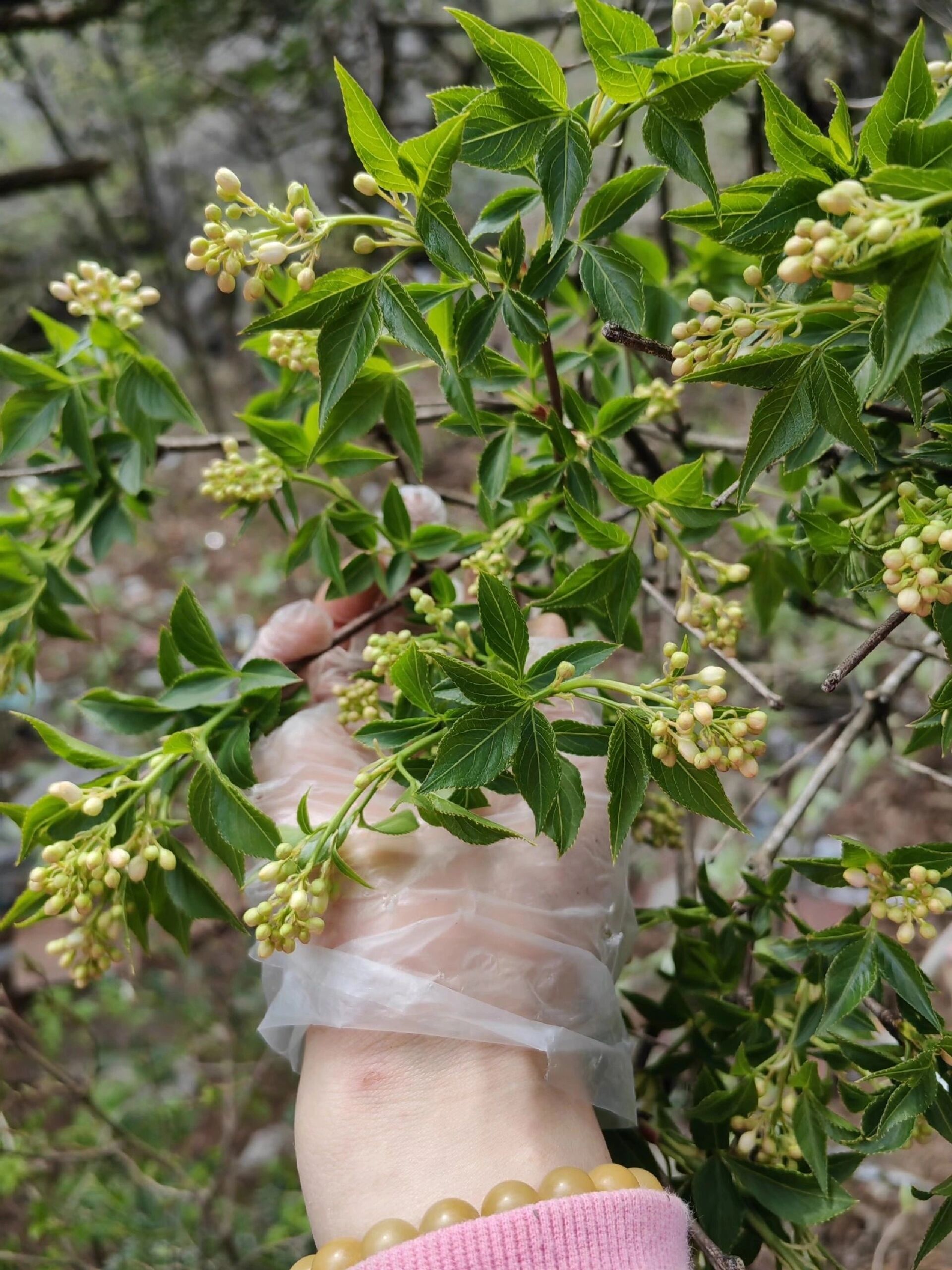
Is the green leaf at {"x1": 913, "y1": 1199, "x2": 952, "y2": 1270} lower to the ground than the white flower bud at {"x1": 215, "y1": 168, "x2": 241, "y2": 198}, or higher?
lower

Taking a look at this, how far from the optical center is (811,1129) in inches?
28.0

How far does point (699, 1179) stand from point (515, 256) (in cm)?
74

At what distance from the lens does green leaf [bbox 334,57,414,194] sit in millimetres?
512

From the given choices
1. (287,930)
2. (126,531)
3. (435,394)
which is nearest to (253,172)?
(435,394)

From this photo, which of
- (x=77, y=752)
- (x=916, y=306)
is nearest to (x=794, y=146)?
(x=916, y=306)

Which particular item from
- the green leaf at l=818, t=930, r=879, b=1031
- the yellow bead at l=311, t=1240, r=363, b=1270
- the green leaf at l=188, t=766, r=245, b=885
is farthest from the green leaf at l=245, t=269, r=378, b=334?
the yellow bead at l=311, t=1240, r=363, b=1270

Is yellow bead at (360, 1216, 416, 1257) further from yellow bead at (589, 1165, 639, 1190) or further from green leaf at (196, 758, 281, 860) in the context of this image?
green leaf at (196, 758, 281, 860)

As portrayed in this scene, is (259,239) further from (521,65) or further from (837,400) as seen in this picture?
(837,400)

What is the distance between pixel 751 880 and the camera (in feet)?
2.67

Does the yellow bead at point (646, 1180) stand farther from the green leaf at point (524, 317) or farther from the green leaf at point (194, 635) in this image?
the green leaf at point (524, 317)

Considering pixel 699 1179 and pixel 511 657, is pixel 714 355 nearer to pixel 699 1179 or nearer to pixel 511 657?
pixel 511 657

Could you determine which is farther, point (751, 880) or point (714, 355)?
point (751, 880)

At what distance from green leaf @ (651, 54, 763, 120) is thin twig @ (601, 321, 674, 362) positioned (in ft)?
0.39

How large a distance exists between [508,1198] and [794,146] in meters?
0.70
